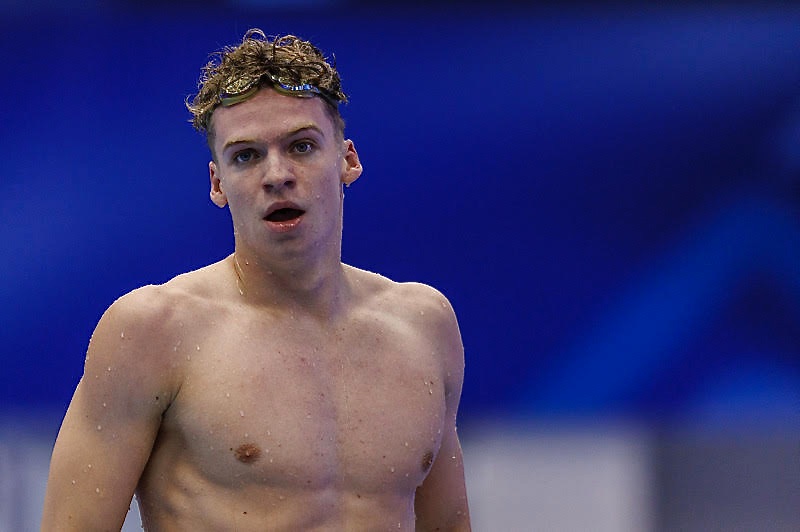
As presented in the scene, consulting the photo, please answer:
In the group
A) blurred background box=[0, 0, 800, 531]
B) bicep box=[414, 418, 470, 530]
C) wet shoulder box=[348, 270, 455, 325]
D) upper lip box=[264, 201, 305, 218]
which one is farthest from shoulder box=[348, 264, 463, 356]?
blurred background box=[0, 0, 800, 531]

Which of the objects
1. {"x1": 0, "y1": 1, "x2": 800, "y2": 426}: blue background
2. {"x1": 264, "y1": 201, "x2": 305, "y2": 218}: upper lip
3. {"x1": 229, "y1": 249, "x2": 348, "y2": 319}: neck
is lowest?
{"x1": 229, "y1": 249, "x2": 348, "y2": 319}: neck

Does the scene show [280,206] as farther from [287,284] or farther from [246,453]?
[246,453]

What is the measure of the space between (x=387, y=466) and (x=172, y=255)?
4.96 ft

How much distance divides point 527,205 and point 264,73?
1.59 m

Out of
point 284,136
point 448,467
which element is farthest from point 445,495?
point 284,136

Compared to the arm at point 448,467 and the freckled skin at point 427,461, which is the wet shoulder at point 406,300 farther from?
the freckled skin at point 427,461

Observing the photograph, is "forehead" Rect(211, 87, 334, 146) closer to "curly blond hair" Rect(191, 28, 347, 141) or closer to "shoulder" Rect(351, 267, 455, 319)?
"curly blond hair" Rect(191, 28, 347, 141)

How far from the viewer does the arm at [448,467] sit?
1.95 m

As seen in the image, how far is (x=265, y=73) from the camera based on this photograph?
1760 millimetres

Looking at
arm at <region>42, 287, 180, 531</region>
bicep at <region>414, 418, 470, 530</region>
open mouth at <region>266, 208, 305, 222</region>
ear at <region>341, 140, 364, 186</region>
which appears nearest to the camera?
arm at <region>42, 287, 180, 531</region>

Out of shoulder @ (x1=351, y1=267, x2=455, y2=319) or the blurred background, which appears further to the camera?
the blurred background

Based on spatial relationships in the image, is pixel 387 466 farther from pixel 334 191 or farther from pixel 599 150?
pixel 599 150

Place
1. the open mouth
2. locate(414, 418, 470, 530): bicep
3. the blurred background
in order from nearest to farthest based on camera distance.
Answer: the open mouth < locate(414, 418, 470, 530): bicep < the blurred background

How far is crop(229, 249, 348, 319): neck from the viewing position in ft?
5.91
